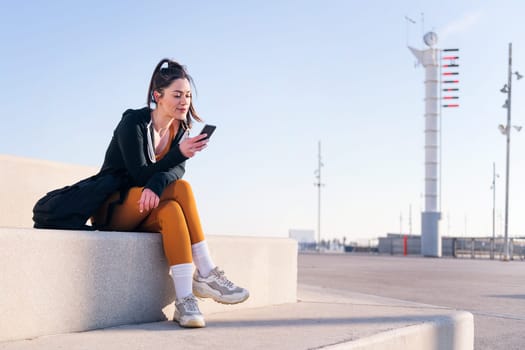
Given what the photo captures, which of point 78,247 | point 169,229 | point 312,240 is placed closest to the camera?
point 78,247

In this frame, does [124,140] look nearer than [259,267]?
Yes

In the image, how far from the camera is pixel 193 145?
2941mm

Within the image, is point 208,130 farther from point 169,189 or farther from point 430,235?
point 430,235

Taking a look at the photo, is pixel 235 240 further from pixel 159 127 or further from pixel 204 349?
pixel 204 349

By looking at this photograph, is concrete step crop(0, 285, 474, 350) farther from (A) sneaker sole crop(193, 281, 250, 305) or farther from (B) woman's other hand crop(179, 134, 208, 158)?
(B) woman's other hand crop(179, 134, 208, 158)

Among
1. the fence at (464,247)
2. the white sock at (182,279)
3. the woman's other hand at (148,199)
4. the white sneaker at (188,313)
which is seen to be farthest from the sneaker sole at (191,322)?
the fence at (464,247)

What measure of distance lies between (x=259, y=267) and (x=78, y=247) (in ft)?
4.93

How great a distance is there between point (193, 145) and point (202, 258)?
55 centimetres

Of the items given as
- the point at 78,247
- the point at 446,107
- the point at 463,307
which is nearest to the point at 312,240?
the point at 446,107

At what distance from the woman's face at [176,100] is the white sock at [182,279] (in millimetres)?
806

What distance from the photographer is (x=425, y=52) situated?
35.2 metres

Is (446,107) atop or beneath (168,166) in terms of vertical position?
atop

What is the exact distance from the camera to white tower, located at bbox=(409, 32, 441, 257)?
3050 centimetres

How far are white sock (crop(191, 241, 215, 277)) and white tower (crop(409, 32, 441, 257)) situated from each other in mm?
28529
